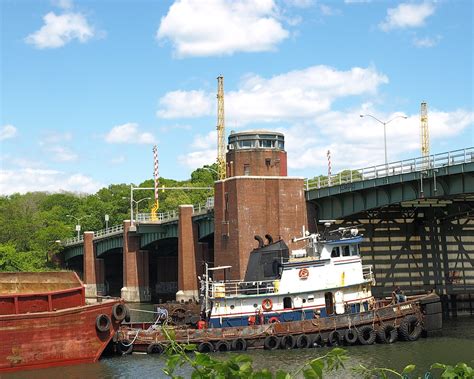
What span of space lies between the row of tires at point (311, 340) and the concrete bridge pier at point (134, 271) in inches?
1751

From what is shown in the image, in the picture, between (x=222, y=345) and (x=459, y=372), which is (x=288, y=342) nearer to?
(x=222, y=345)

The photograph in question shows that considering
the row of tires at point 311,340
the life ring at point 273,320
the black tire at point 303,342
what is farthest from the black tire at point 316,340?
the life ring at point 273,320

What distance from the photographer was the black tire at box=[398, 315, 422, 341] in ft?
123

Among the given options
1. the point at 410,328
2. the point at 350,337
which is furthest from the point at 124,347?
the point at 410,328

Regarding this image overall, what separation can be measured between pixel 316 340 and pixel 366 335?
2454 mm

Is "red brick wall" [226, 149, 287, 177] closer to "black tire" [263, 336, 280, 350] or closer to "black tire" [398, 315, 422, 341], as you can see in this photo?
Result: "black tire" [398, 315, 422, 341]

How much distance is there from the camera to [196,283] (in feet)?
220

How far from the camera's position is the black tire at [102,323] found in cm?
3491

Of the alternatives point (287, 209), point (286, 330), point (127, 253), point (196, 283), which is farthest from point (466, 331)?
point (127, 253)

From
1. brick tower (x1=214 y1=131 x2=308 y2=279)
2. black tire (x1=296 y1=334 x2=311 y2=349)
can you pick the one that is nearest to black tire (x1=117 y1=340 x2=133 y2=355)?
black tire (x1=296 y1=334 x2=311 y2=349)

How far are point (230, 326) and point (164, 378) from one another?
288 inches

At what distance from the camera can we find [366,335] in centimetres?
3731

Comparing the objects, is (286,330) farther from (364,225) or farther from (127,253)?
(127,253)

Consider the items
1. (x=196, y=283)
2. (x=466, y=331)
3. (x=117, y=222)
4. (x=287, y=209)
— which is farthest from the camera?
(x=117, y=222)
